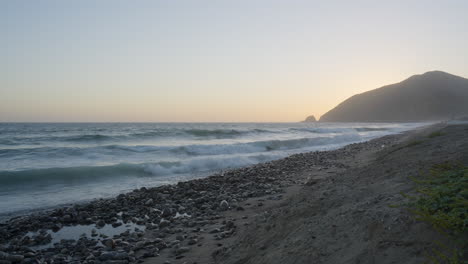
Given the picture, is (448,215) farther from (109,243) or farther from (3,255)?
(3,255)

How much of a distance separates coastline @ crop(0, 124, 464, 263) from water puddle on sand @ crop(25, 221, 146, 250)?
0.13ft

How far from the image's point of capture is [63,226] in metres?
6.02

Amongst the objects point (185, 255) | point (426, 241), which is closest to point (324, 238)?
point (426, 241)

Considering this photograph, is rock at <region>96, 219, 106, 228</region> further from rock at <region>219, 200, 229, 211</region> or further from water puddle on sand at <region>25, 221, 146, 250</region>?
rock at <region>219, 200, 229, 211</region>

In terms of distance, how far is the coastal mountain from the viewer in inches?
4382

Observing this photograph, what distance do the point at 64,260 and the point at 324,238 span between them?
3.73m

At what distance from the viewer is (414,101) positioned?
398 feet

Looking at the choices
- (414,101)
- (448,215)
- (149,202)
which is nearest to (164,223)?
(149,202)

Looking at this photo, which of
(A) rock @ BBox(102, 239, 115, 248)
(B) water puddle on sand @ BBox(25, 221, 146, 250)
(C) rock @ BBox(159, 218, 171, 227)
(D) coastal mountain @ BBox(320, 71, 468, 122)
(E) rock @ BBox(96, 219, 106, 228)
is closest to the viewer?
(A) rock @ BBox(102, 239, 115, 248)

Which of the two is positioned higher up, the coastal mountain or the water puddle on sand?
the coastal mountain

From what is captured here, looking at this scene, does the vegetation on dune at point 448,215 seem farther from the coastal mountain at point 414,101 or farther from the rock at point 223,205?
the coastal mountain at point 414,101

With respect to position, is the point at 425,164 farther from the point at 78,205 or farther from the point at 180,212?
the point at 78,205

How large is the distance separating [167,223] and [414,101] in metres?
138

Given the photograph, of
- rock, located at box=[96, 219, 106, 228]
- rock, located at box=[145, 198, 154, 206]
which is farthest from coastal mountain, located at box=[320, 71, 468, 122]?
rock, located at box=[96, 219, 106, 228]
